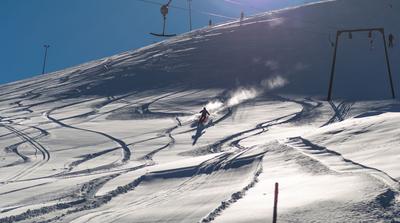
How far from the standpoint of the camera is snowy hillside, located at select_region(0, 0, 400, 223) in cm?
829

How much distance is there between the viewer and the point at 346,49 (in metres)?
43.4

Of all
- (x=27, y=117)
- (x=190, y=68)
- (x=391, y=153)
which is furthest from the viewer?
(x=190, y=68)

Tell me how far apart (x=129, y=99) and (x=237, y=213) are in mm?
27541

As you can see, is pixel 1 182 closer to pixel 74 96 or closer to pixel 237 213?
pixel 237 213

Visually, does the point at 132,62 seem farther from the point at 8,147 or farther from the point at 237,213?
the point at 237,213

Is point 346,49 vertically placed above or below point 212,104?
above

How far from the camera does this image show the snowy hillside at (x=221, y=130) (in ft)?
27.2

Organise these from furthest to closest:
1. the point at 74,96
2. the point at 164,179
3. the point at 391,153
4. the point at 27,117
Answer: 1. the point at 74,96
2. the point at 27,117
3. the point at 164,179
4. the point at 391,153

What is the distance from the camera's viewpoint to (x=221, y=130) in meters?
23.1

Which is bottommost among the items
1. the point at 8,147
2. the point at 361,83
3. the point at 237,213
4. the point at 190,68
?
the point at 237,213

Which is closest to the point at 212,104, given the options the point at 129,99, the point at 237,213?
the point at 129,99

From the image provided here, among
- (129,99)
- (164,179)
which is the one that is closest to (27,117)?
(129,99)

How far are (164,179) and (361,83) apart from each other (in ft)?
82.7

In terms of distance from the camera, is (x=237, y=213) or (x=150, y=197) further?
(x=150, y=197)
